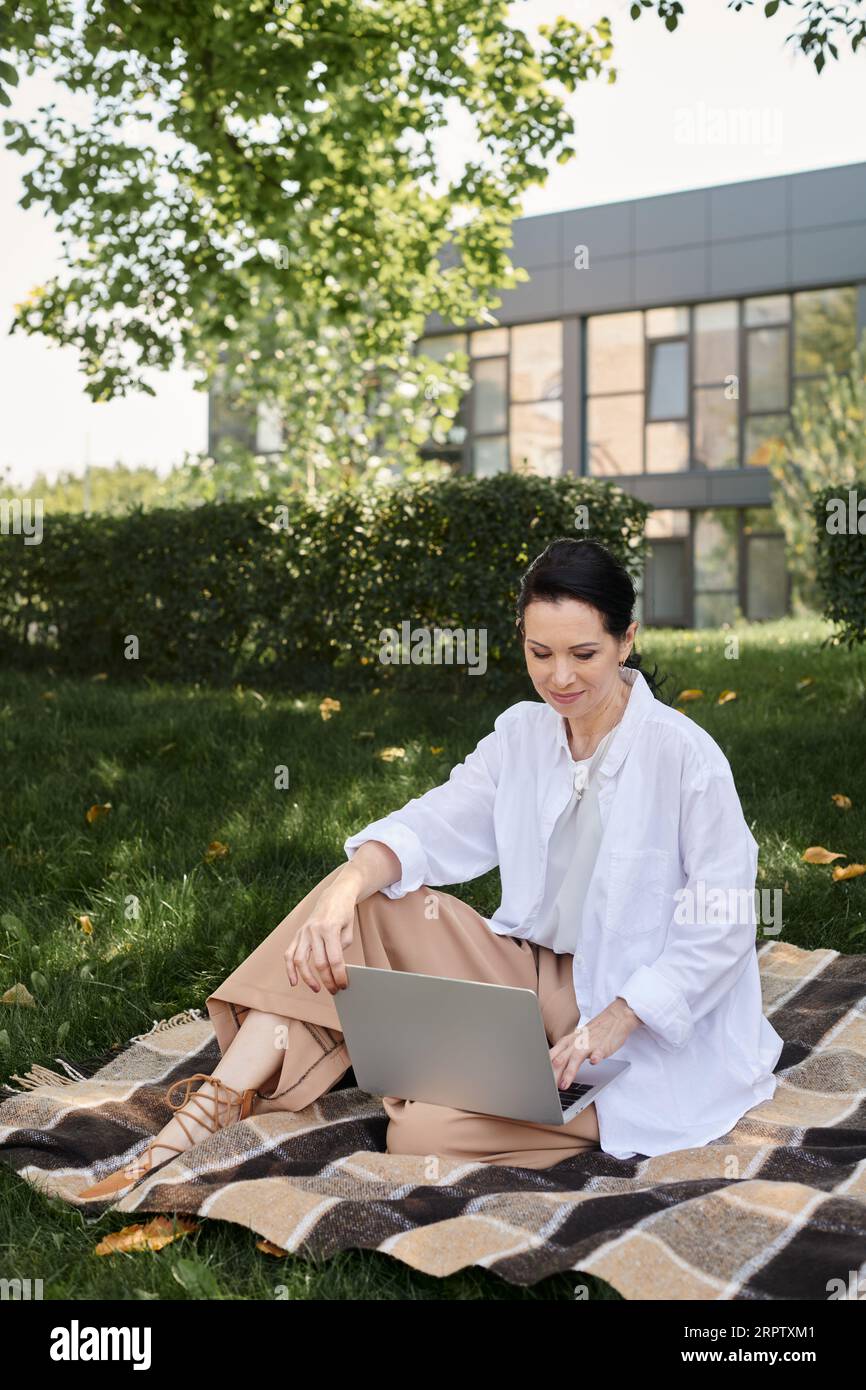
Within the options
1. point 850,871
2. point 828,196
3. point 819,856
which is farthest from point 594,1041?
point 828,196

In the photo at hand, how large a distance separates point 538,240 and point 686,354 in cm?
374

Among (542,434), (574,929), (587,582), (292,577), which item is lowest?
(574,929)

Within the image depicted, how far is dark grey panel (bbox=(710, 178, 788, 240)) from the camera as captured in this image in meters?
22.4

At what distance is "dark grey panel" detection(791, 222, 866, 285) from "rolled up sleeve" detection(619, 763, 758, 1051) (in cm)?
2098

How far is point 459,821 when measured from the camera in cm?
374

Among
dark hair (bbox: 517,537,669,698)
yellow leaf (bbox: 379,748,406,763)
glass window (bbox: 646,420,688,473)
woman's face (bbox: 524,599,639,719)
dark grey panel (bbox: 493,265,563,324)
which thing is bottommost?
Result: yellow leaf (bbox: 379,748,406,763)

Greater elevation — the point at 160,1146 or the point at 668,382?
the point at 668,382

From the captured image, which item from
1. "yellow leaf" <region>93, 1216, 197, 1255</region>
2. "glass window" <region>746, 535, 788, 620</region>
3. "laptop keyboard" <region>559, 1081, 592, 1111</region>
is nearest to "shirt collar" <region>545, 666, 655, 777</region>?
"laptop keyboard" <region>559, 1081, 592, 1111</region>

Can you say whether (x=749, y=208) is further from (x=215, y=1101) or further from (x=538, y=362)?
(x=215, y=1101)

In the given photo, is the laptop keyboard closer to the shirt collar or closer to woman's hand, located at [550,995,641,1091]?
woman's hand, located at [550,995,641,1091]

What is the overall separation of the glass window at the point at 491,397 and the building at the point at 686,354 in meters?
0.03

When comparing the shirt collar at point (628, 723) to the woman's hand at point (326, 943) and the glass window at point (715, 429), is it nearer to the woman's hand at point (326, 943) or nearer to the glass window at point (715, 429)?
the woman's hand at point (326, 943)

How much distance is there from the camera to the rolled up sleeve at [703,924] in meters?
3.12

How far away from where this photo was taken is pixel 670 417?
23.5 meters
